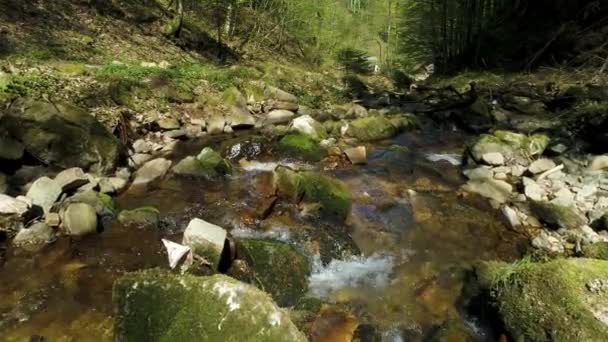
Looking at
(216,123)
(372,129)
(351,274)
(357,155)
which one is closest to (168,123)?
(216,123)

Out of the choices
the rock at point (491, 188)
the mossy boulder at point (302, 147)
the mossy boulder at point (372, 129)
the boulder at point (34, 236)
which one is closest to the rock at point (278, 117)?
the mossy boulder at point (372, 129)

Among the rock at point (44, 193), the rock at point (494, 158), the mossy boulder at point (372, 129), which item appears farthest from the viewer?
the mossy boulder at point (372, 129)

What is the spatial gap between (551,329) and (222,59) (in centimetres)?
1698

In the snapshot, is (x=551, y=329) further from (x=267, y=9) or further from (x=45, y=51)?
(x=267, y=9)

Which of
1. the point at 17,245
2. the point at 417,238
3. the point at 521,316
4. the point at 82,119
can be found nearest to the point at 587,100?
the point at 417,238

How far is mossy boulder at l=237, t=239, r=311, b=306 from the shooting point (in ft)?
15.1

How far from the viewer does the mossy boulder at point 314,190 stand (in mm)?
6559

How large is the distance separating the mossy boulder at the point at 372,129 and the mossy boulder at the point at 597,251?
6085mm

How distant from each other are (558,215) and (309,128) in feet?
18.4

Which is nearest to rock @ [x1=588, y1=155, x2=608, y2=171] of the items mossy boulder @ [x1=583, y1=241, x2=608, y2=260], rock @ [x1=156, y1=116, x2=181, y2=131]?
mossy boulder @ [x1=583, y1=241, x2=608, y2=260]

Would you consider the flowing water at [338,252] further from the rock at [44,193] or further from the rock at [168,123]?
the rock at [168,123]

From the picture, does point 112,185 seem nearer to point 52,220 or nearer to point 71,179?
point 71,179

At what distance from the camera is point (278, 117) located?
39.4 ft

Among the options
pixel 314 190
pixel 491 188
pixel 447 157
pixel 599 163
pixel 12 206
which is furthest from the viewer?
pixel 447 157
